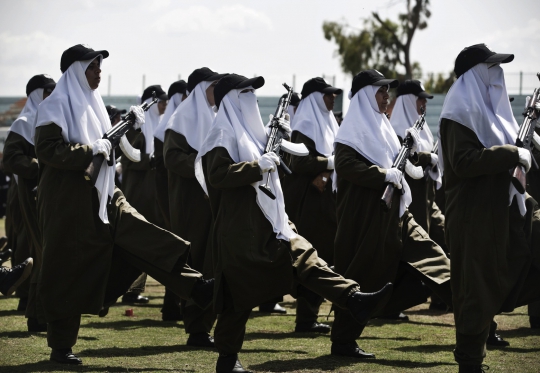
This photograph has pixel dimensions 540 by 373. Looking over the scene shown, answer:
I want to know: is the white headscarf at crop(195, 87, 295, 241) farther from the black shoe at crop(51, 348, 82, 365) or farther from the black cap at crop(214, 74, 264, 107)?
the black shoe at crop(51, 348, 82, 365)

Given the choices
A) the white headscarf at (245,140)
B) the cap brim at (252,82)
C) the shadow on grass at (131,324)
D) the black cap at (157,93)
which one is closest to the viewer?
the white headscarf at (245,140)

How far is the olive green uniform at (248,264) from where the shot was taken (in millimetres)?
6172

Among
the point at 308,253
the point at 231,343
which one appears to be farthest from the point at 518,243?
the point at 231,343

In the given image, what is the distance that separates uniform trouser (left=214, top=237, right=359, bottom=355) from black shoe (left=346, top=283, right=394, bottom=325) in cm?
8

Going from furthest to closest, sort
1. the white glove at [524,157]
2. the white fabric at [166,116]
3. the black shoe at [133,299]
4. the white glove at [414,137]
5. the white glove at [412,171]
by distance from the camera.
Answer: the black shoe at [133,299] → the white fabric at [166,116] → the white glove at [412,171] → the white glove at [414,137] → the white glove at [524,157]

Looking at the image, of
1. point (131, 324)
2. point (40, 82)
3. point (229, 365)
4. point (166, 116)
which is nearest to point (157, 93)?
point (166, 116)

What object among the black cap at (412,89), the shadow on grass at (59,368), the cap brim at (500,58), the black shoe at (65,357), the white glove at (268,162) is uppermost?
the cap brim at (500,58)

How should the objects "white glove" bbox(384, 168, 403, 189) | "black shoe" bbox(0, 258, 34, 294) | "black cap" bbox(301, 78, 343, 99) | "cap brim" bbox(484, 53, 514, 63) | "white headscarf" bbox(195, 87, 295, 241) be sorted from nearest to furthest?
"cap brim" bbox(484, 53, 514, 63) → "white headscarf" bbox(195, 87, 295, 241) → "white glove" bbox(384, 168, 403, 189) → "black shoe" bbox(0, 258, 34, 294) → "black cap" bbox(301, 78, 343, 99)

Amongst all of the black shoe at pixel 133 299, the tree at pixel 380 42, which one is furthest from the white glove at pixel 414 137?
the tree at pixel 380 42

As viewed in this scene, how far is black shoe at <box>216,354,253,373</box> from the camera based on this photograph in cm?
621

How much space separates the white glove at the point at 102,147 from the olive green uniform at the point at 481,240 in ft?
8.04

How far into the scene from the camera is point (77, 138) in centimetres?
670

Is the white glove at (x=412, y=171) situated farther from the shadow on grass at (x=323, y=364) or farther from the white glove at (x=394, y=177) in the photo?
the shadow on grass at (x=323, y=364)

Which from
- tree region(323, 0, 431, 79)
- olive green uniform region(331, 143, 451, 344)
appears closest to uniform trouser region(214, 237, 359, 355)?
olive green uniform region(331, 143, 451, 344)
